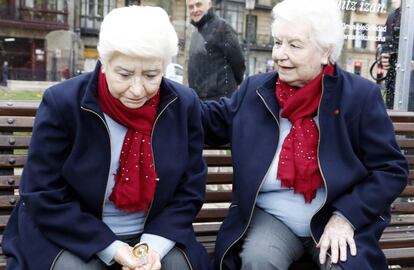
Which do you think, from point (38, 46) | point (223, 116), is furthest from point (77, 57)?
point (223, 116)

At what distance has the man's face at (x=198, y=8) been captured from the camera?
4.61 meters

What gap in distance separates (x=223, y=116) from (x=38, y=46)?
3397cm

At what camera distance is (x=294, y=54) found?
248 centimetres

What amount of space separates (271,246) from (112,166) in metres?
0.73

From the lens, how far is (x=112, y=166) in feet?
7.68

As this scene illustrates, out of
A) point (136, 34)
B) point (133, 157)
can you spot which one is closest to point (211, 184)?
point (133, 157)

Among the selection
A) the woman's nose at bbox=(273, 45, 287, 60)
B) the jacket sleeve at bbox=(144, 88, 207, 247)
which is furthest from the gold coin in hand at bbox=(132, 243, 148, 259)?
the woman's nose at bbox=(273, 45, 287, 60)

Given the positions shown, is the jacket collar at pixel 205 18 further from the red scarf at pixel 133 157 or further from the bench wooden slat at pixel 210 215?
the red scarf at pixel 133 157

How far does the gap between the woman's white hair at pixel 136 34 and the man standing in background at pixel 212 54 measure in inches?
95.2

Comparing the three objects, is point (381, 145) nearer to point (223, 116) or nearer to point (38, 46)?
point (223, 116)

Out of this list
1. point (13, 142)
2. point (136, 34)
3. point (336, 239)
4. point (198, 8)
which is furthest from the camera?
point (198, 8)

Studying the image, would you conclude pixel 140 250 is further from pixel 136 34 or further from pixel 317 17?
pixel 317 17

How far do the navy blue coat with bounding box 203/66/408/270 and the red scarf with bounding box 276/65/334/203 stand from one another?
0.04 meters

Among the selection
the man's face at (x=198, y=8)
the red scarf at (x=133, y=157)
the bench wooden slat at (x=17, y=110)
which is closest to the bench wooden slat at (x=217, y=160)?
A: the red scarf at (x=133, y=157)
